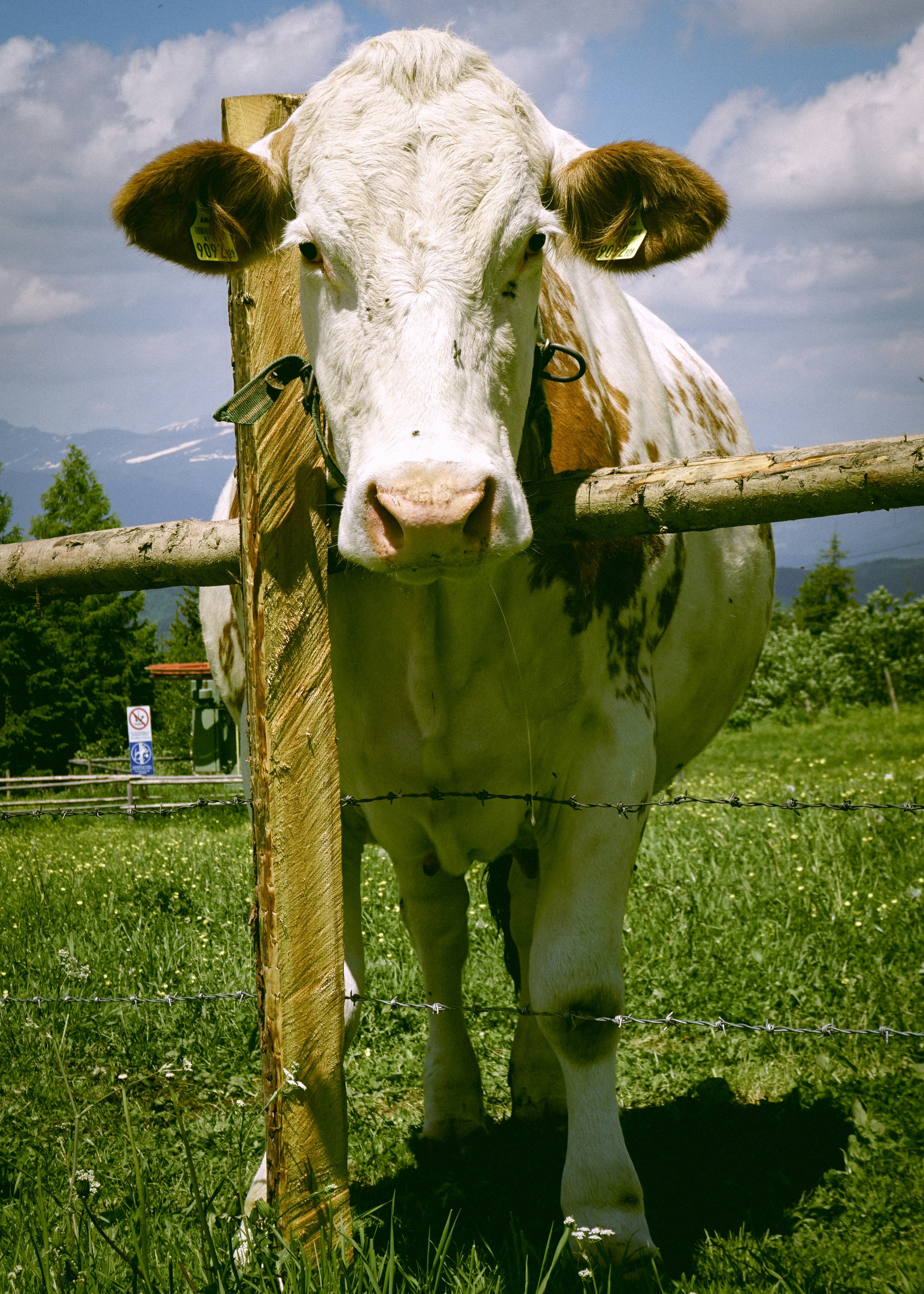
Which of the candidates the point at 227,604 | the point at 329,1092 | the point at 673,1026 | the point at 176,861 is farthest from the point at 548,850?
the point at 176,861

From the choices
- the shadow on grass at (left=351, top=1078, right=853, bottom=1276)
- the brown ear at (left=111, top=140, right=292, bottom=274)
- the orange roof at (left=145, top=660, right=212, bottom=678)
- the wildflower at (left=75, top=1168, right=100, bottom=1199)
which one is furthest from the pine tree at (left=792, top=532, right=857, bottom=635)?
the wildflower at (left=75, top=1168, right=100, bottom=1199)

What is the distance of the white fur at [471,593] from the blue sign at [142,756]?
19.7m

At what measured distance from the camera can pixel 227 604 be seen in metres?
3.95

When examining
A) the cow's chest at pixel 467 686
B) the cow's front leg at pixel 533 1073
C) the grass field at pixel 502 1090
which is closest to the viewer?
the grass field at pixel 502 1090

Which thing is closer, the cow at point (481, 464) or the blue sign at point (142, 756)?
the cow at point (481, 464)

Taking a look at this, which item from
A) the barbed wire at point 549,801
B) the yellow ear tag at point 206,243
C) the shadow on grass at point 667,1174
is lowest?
the shadow on grass at point 667,1174

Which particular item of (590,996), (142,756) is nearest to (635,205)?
(590,996)

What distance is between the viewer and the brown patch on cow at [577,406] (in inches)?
110

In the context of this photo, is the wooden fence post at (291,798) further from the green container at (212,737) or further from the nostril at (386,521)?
the green container at (212,737)

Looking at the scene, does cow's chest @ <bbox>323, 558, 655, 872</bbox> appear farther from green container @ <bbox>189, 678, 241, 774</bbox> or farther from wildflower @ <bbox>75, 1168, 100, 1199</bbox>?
green container @ <bbox>189, 678, 241, 774</bbox>

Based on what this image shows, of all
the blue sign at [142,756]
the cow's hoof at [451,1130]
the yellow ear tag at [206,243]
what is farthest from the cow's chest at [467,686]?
the blue sign at [142,756]

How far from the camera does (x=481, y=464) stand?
6.13 ft

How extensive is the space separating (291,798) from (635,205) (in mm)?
1736

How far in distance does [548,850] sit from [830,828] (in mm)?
4537
